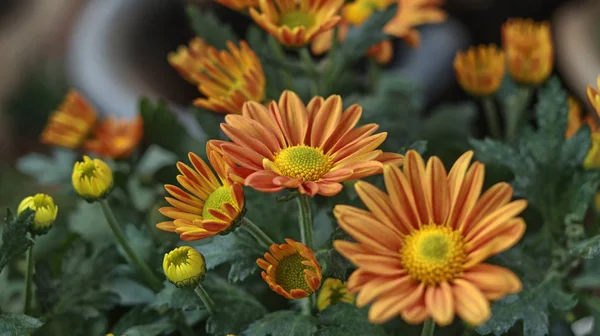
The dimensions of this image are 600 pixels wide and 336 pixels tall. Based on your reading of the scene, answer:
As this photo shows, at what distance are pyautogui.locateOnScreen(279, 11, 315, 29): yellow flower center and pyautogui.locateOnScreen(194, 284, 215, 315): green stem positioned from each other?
215 millimetres

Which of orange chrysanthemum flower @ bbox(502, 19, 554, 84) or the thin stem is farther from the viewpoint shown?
orange chrysanthemum flower @ bbox(502, 19, 554, 84)

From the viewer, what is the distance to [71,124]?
0.70 meters

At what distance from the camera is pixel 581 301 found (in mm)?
542

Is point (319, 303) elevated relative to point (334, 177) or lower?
lower

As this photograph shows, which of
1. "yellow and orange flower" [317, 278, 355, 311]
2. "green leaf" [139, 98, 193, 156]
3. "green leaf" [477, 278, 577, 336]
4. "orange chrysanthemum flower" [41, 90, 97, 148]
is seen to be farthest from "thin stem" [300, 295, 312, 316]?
"orange chrysanthemum flower" [41, 90, 97, 148]

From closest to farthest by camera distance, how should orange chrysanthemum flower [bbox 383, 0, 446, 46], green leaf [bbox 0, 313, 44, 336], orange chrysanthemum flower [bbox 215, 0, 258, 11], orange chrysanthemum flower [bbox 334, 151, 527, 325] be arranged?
orange chrysanthemum flower [bbox 334, 151, 527, 325] < green leaf [bbox 0, 313, 44, 336] < orange chrysanthemum flower [bbox 215, 0, 258, 11] < orange chrysanthemum flower [bbox 383, 0, 446, 46]

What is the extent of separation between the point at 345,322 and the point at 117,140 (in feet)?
1.16

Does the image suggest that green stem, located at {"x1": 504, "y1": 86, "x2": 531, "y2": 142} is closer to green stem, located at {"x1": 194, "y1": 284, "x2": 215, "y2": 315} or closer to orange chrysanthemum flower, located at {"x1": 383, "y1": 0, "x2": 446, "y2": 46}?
orange chrysanthemum flower, located at {"x1": 383, "y1": 0, "x2": 446, "y2": 46}

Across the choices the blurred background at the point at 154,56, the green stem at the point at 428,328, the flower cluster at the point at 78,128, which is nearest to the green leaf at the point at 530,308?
the green stem at the point at 428,328

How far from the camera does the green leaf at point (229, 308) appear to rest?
1.44 feet

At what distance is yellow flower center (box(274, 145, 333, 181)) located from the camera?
383 mm

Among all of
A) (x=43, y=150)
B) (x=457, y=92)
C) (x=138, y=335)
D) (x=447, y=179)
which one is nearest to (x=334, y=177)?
(x=447, y=179)

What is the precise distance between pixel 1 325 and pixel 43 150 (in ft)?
3.91

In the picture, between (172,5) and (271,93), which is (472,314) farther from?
(172,5)
